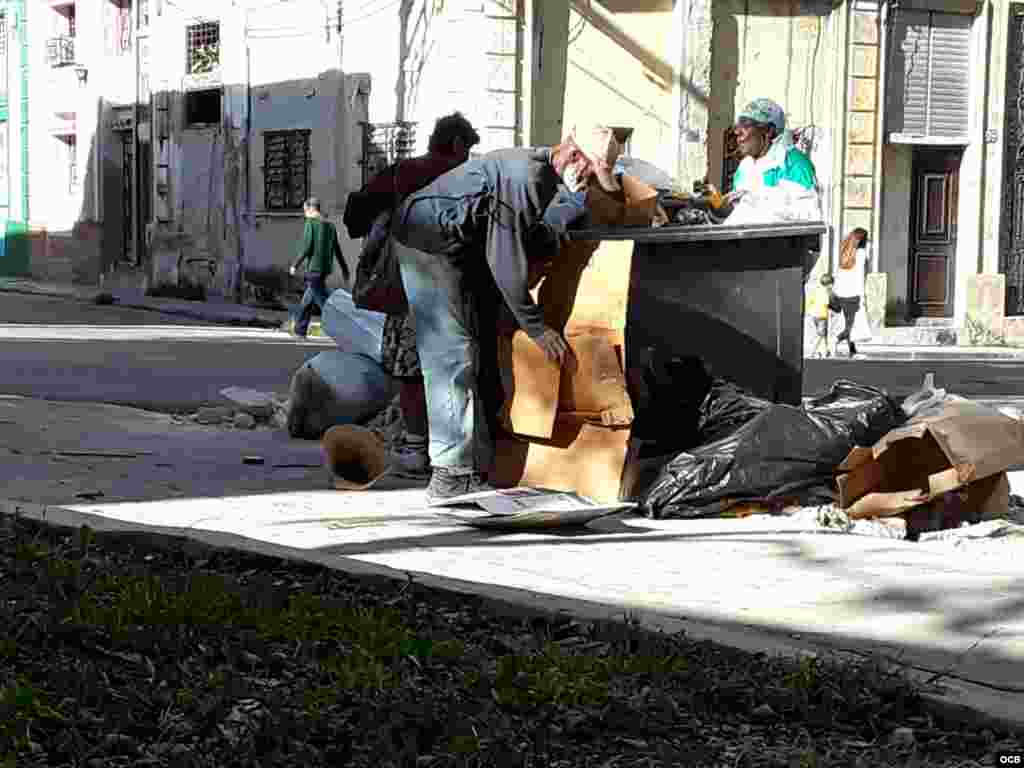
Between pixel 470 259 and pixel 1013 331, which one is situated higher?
pixel 470 259

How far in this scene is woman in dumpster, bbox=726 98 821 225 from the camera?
27.1 feet

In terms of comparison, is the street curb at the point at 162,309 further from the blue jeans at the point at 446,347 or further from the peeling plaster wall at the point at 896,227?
the blue jeans at the point at 446,347

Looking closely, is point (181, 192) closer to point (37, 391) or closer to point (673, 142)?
point (673, 142)

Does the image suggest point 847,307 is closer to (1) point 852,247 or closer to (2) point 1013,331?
(1) point 852,247

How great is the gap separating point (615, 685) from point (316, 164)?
21979 millimetres

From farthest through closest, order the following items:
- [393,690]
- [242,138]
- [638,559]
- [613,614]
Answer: [242,138], [638,559], [613,614], [393,690]

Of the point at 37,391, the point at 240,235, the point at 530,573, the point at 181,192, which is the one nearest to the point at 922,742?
the point at 530,573

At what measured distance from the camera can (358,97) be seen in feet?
81.4

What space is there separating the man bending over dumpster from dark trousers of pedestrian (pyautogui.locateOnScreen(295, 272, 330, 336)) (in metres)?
12.7

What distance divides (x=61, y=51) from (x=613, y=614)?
105ft

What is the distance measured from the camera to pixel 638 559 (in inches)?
244

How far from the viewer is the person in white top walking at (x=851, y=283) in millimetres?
20688

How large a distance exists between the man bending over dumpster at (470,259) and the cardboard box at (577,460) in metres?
0.20

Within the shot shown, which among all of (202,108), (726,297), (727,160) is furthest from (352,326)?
(202,108)
